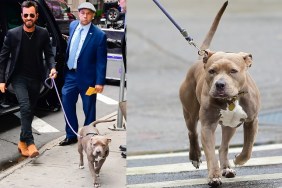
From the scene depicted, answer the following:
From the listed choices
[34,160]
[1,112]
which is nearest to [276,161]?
[34,160]

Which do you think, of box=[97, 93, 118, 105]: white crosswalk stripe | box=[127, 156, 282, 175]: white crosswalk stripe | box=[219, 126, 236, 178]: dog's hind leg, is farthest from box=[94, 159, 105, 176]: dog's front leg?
box=[97, 93, 118, 105]: white crosswalk stripe

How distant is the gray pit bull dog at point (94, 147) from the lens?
3.59m

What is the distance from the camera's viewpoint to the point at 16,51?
4.42 metres

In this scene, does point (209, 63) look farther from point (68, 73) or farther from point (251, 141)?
point (68, 73)

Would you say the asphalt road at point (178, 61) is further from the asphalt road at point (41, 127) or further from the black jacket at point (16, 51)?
the black jacket at point (16, 51)

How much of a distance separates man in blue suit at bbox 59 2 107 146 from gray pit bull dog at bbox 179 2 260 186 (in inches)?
32.2

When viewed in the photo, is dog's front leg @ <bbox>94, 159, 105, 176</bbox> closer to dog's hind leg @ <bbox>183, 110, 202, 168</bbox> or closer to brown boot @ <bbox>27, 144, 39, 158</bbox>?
dog's hind leg @ <bbox>183, 110, 202, 168</bbox>

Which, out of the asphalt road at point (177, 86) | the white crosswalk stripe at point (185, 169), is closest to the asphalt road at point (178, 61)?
the asphalt road at point (177, 86)

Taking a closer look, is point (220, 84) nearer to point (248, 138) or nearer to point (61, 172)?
point (248, 138)

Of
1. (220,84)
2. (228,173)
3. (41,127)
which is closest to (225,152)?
(228,173)

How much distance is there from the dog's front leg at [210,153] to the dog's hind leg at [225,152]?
0.23 meters

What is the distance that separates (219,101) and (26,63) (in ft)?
7.09

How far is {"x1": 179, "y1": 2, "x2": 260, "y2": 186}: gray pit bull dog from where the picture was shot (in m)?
2.54

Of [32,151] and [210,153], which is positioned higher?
[210,153]
